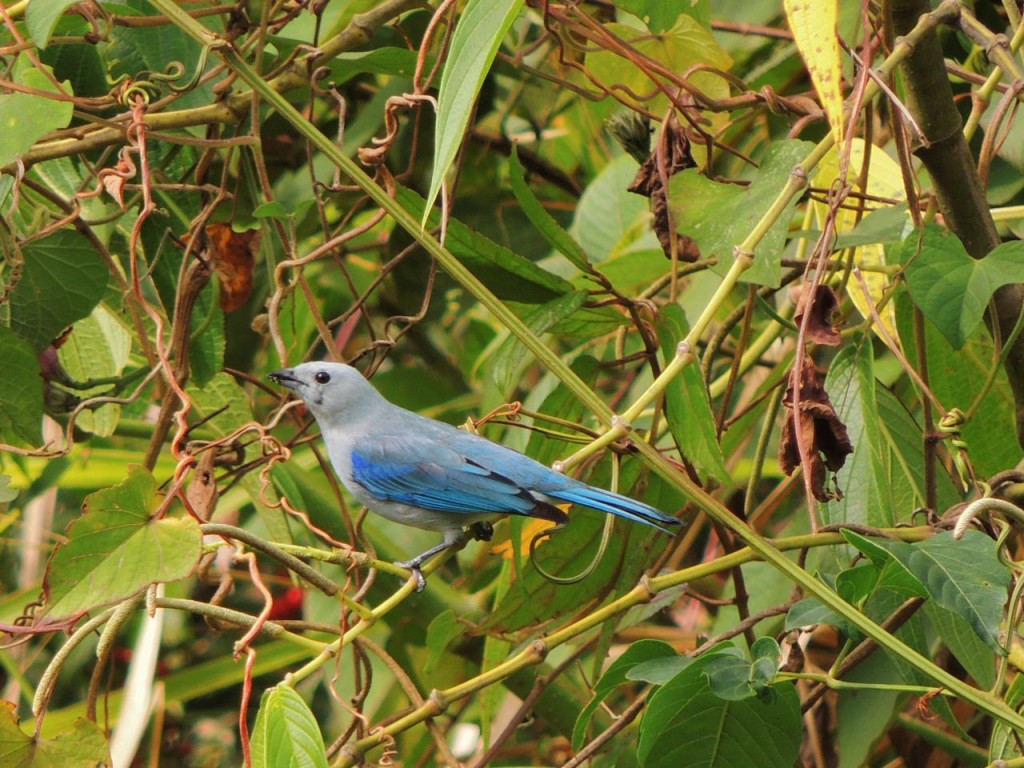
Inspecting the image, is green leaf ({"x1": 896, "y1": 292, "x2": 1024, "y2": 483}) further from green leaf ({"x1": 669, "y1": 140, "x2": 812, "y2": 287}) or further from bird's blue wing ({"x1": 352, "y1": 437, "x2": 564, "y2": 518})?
bird's blue wing ({"x1": 352, "y1": 437, "x2": 564, "y2": 518})

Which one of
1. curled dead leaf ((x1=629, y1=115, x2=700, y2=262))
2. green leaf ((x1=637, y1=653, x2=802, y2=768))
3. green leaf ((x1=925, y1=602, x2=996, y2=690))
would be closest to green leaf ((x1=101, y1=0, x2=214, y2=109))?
curled dead leaf ((x1=629, y1=115, x2=700, y2=262))

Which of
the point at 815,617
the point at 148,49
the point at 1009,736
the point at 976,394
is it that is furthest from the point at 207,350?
the point at 1009,736

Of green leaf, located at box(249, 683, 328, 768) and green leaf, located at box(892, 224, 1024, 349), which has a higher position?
green leaf, located at box(892, 224, 1024, 349)

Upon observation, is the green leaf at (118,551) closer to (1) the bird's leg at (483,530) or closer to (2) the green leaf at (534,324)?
(2) the green leaf at (534,324)

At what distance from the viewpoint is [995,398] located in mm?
2387

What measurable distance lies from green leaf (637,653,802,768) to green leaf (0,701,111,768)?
80 cm

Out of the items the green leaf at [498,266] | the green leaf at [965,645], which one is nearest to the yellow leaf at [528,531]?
the green leaf at [498,266]

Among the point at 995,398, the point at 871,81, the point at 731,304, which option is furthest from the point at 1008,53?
the point at 731,304

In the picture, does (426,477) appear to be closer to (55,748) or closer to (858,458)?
(858,458)

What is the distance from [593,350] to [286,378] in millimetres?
1114

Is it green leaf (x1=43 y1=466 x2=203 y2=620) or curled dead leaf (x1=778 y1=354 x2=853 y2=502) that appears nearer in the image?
green leaf (x1=43 y1=466 x2=203 y2=620)

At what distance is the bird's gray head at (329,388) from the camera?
2895 mm

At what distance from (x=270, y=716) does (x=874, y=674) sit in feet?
4.75

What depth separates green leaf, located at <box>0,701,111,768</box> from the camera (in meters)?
1.69
